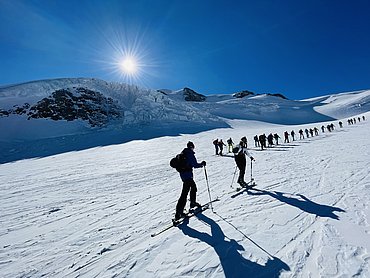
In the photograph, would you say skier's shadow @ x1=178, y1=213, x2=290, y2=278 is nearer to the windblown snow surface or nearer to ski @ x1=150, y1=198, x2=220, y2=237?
the windblown snow surface

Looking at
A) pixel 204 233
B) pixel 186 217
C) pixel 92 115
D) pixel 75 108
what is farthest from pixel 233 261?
pixel 75 108

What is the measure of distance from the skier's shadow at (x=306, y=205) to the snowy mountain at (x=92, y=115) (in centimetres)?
3053

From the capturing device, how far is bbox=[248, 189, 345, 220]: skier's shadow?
565 centimetres

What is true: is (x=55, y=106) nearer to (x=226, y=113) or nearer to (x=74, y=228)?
(x=226, y=113)

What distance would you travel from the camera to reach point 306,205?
6.27 meters

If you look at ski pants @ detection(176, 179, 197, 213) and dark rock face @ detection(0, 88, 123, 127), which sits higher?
dark rock face @ detection(0, 88, 123, 127)

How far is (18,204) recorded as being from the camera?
8820mm

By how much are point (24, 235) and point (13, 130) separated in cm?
4885

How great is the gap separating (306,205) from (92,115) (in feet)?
191

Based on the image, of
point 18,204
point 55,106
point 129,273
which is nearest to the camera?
point 129,273

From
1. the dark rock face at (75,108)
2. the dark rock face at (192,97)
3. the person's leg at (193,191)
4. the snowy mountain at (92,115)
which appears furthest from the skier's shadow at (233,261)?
the dark rock face at (192,97)

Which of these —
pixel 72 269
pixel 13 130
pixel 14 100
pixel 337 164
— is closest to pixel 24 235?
pixel 72 269

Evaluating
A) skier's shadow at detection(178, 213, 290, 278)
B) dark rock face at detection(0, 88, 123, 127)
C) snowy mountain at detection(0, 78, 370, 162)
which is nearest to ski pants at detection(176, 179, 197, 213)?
skier's shadow at detection(178, 213, 290, 278)

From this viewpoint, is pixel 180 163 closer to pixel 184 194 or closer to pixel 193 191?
pixel 184 194
